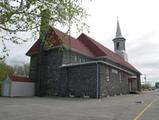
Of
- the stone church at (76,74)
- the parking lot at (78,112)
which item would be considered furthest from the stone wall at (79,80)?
the parking lot at (78,112)

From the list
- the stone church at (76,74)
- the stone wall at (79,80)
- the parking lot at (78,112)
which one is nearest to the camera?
the parking lot at (78,112)

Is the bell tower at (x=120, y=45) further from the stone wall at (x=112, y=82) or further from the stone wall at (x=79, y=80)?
the stone wall at (x=79, y=80)

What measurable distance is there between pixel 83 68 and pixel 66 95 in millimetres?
4694

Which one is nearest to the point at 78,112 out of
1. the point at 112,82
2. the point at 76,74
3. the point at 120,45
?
the point at 76,74

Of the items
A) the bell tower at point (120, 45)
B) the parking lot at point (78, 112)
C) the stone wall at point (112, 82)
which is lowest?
the parking lot at point (78, 112)

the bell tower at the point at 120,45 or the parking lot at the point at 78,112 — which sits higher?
the bell tower at the point at 120,45

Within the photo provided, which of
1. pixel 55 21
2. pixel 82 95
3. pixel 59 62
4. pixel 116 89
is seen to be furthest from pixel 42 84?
pixel 55 21

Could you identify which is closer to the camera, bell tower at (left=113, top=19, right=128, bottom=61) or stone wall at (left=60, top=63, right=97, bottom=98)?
stone wall at (left=60, top=63, right=97, bottom=98)

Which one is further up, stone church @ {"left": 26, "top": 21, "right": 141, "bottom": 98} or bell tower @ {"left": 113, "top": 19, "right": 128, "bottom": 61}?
bell tower @ {"left": 113, "top": 19, "right": 128, "bottom": 61}

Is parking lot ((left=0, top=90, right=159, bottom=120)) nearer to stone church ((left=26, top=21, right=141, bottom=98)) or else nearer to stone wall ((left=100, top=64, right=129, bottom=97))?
stone church ((left=26, top=21, right=141, bottom=98))

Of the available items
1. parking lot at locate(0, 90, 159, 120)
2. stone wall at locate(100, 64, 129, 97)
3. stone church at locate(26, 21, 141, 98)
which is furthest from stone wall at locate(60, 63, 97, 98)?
parking lot at locate(0, 90, 159, 120)

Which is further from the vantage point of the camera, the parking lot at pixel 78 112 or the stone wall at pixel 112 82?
the stone wall at pixel 112 82

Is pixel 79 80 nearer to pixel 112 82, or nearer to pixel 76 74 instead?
pixel 76 74

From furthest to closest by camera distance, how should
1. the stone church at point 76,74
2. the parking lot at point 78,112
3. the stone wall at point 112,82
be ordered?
the stone wall at point 112,82 → the stone church at point 76,74 → the parking lot at point 78,112
